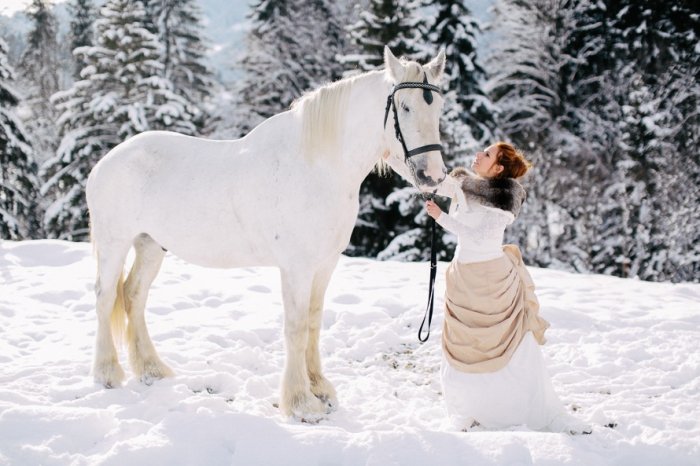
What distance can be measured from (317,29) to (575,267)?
37.5 ft

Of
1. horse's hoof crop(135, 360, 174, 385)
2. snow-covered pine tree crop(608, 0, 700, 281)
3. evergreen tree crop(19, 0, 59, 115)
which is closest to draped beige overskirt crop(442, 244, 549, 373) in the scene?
horse's hoof crop(135, 360, 174, 385)

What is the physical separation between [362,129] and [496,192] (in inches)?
34.4

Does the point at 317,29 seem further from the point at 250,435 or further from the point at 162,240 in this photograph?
the point at 250,435

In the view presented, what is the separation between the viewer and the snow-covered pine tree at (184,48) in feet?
66.4

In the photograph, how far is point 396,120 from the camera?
291 centimetres

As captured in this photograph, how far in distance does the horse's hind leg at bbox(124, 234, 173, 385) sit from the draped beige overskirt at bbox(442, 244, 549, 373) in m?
2.11

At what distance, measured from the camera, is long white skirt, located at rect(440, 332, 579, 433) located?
3.02 meters

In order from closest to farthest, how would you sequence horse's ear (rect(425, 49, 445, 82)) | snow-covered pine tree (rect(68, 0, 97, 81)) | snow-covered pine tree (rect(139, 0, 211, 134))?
horse's ear (rect(425, 49, 445, 82))
snow-covered pine tree (rect(139, 0, 211, 134))
snow-covered pine tree (rect(68, 0, 97, 81))

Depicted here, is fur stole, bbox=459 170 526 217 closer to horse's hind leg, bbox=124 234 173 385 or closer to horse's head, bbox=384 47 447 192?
horse's head, bbox=384 47 447 192

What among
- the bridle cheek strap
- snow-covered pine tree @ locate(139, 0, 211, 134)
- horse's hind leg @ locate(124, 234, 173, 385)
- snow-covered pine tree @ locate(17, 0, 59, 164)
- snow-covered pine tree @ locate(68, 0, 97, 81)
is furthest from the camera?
snow-covered pine tree @ locate(68, 0, 97, 81)

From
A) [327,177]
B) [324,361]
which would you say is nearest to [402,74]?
[327,177]

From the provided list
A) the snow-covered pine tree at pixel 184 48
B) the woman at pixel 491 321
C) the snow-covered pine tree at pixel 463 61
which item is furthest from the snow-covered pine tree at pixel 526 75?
the woman at pixel 491 321

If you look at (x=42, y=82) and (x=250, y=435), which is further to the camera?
(x=42, y=82)

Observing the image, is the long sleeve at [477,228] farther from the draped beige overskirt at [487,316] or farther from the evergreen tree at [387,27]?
the evergreen tree at [387,27]
